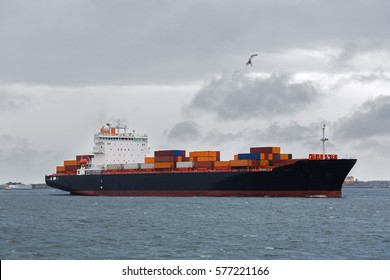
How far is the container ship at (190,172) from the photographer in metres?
74.4

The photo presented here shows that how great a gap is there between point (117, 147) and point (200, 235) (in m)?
64.0

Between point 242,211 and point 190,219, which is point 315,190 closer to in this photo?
point 242,211

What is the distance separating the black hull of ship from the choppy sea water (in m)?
15.7

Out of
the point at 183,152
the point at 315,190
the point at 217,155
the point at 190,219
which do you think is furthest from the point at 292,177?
the point at 190,219

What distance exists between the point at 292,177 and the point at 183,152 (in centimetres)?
2023

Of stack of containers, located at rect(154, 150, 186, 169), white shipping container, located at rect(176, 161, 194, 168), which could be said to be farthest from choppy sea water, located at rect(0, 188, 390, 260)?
stack of containers, located at rect(154, 150, 186, 169)

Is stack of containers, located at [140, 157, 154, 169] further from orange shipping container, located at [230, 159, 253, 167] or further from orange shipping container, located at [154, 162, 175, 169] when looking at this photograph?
orange shipping container, located at [230, 159, 253, 167]

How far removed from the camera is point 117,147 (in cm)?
10281

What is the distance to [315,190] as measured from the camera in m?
75.2

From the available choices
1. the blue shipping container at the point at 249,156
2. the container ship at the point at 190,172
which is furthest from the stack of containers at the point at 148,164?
the blue shipping container at the point at 249,156

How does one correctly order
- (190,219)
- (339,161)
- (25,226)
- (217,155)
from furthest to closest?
(217,155) < (339,161) < (190,219) < (25,226)

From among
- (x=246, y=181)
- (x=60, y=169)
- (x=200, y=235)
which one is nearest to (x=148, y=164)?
(x=246, y=181)

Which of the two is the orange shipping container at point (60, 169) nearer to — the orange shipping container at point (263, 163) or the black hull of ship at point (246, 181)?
the black hull of ship at point (246, 181)

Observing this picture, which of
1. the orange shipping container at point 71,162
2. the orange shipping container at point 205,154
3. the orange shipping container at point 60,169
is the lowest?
the orange shipping container at point 60,169
